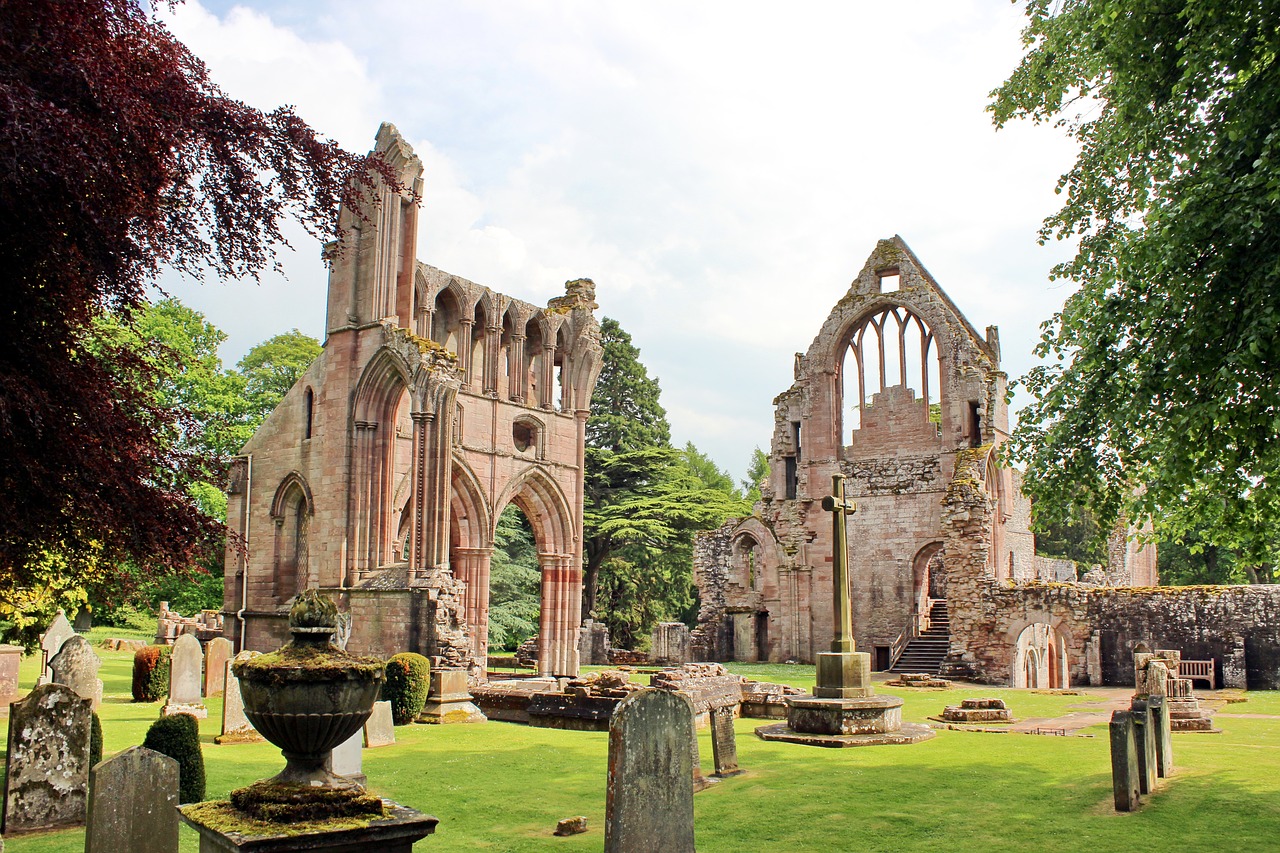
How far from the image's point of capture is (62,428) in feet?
20.7

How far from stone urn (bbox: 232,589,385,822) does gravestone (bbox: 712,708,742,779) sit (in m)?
6.29

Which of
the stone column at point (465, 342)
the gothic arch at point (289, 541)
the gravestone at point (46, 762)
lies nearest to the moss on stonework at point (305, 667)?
the gravestone at point (46, 762)

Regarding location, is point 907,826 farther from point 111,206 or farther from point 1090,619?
point 1090,619

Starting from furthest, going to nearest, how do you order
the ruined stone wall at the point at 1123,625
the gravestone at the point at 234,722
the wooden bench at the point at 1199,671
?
the ruined stone wall at the point at 1123,625 < the wooden bench at the point at 1199,671 < the gravestone at the point at 234,722

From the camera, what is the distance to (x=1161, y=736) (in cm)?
1018

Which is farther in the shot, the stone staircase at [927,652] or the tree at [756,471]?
the tree at [756,471]

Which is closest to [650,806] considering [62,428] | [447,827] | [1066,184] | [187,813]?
[187,813]

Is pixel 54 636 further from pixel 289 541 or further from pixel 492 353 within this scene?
pixel 492 353

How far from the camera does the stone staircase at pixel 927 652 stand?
96.9 feet

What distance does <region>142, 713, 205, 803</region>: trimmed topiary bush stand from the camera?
8.52 m

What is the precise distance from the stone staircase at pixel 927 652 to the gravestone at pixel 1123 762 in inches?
809

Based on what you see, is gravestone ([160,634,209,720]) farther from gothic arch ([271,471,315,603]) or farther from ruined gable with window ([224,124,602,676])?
gothic arch ([271,471,315,603])

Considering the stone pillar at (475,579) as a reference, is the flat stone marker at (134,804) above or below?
below

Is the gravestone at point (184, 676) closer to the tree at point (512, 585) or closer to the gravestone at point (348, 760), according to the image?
the gravestone at point (348, 760)
